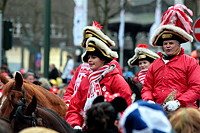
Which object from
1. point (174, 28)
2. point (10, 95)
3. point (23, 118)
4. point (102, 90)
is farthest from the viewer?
point (174, 28)

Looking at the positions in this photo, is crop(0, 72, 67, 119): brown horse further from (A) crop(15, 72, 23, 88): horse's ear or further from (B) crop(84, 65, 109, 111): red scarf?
(B) crop(84, 65, 109, 111): red scarf

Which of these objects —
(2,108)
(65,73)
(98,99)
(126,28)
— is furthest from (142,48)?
(126,28)

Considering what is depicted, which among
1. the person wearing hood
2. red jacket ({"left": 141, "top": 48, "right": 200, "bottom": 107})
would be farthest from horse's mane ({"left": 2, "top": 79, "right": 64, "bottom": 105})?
the person wearing hood

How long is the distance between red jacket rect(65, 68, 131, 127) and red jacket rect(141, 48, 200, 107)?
533 millimetres

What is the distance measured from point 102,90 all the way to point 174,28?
133cm

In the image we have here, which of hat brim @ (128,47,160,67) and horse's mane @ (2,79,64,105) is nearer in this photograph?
horse's mane @ (2,79,64,105)

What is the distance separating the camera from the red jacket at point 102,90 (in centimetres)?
453

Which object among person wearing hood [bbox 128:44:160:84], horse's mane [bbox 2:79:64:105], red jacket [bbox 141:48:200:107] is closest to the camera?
horse's mane [bbox 2:79:64:105]

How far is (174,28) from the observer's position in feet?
16.8

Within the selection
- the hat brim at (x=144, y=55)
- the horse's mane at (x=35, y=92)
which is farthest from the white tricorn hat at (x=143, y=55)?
the horse's mane at (x=35, y=92)

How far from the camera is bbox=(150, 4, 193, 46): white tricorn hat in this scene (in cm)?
514

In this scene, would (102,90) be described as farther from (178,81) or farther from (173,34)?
(173,34)

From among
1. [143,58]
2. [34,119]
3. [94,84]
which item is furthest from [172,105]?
[143,58]

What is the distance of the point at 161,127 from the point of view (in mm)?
2400
